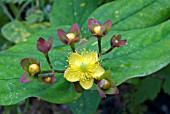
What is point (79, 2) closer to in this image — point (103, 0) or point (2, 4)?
point (103, 0)

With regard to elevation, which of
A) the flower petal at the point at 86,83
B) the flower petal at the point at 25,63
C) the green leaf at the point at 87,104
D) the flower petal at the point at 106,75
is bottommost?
the green leaf at the point at 87,104

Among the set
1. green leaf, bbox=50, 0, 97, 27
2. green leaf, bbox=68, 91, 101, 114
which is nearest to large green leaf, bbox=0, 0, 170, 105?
green leaf, bbox=68, 91, 101, 114

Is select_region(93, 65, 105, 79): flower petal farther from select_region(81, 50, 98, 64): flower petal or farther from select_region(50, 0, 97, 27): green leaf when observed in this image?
select_region(50, 0, 97, 27): green leaf

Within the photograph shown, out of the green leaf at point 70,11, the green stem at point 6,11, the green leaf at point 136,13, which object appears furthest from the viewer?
the green stem at point 6,11

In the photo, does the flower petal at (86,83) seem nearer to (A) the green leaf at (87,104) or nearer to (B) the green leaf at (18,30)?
(A) the green leaf at (87,104)


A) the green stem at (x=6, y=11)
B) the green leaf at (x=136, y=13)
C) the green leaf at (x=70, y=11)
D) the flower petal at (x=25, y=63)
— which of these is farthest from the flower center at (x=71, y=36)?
the green stem at (x=6, y=11)

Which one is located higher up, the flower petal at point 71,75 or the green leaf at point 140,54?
the flower petal at point 71,75

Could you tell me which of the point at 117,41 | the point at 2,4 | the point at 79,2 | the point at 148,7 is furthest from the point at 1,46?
the point at 117,41
